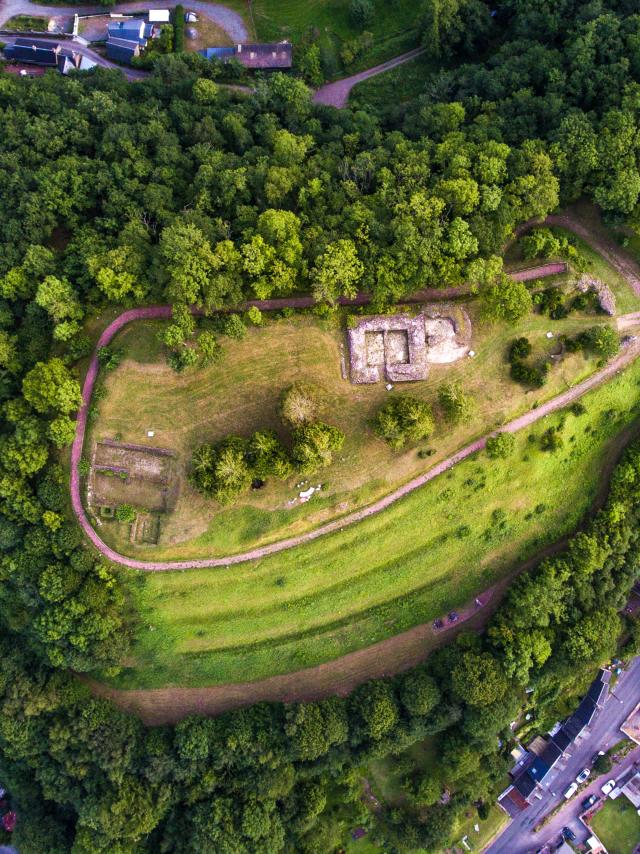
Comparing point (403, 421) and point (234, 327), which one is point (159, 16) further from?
point (403, 421)

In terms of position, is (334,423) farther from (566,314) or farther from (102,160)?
(102,160)

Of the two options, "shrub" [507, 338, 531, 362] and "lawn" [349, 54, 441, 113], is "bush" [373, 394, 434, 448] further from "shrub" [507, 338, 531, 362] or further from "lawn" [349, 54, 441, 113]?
"lawn" [349, 54, 441, 113]

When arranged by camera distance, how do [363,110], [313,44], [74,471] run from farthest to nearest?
[313,44] → [363,110] → [74,471]

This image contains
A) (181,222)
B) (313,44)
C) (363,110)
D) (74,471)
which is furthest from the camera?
(313,44)

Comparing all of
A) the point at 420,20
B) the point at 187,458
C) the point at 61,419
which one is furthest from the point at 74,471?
the point at 420,20

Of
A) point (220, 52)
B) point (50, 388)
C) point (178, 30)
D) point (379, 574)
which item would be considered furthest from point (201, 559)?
point (178, 30)

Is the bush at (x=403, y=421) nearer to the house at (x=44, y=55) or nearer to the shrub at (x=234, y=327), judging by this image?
the shrub at (x=234, y=327)
